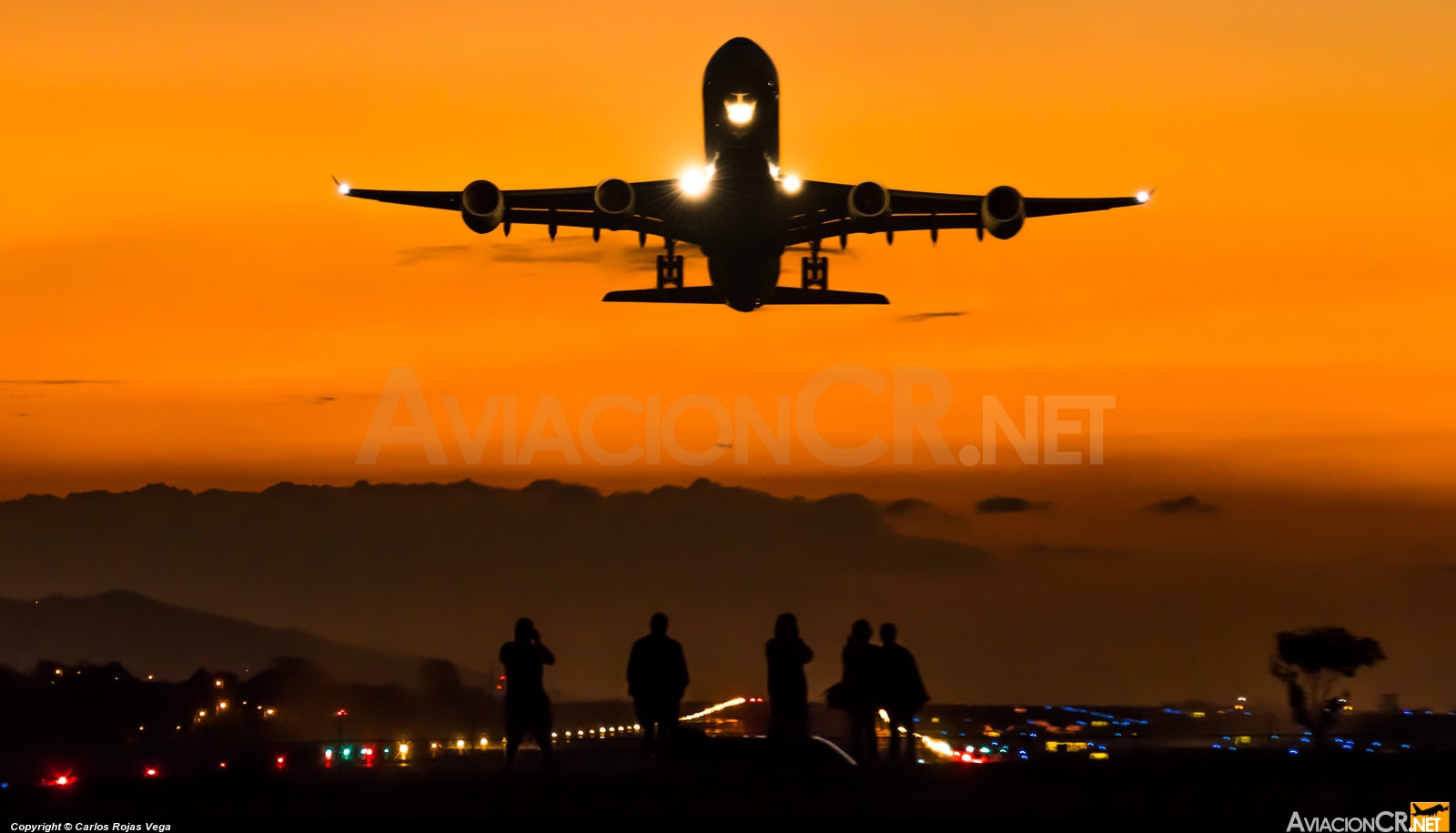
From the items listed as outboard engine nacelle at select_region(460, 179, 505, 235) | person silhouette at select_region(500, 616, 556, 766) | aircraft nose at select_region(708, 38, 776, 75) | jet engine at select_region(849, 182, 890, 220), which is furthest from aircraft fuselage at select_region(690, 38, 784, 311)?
person silhouette at select_region(500, 616, 556, 766)

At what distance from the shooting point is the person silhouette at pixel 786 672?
54.5ft

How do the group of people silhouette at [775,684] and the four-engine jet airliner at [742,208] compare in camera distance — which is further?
the four-engine jet airliner at [742,208]

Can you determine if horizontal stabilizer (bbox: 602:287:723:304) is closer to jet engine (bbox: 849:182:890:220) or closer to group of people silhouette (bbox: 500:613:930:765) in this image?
jet engine (bbox: 849:182:890:220)

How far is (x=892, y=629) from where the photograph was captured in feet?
55.4

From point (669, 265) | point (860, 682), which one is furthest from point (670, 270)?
point (860, 682)

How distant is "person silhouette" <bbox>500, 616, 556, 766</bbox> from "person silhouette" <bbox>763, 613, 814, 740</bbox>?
262cm

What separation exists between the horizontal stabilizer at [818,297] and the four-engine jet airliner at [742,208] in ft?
0.11

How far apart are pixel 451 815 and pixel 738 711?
2595 cm

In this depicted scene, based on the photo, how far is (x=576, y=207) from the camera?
35.4 meters

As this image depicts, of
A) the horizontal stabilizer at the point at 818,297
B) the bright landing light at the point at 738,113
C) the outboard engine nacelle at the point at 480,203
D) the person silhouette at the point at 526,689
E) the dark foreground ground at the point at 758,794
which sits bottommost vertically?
the dark foreground ground at the point at 758,794

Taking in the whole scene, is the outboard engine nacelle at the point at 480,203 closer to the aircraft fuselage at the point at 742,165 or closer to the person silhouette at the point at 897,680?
the aircraft fuselage at the point at 742,165

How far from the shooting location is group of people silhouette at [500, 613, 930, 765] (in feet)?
53.4

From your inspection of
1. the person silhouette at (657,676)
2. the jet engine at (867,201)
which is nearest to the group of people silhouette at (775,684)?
the person silhouette at (657,676)

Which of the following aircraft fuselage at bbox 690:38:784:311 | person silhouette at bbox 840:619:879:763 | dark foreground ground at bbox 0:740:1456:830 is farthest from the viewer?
aircraft fuselage at bbox 690:38:784:311
